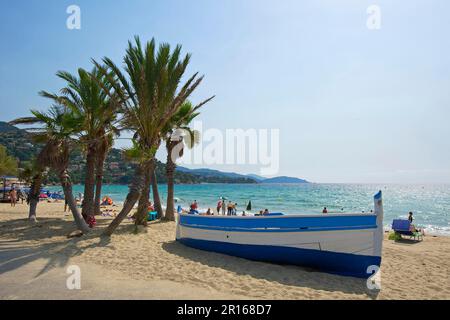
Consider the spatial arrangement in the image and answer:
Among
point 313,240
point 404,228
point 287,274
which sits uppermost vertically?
point 313,240

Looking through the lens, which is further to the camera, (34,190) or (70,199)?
(34,190)

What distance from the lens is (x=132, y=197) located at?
1127cm

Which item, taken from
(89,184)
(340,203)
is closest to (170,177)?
(89,184)

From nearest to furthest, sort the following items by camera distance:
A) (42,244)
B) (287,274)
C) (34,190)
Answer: (287,274)
(42,244)
(34,190)

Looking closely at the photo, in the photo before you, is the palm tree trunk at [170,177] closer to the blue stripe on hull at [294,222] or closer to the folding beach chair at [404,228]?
the blue stripe on hull at [294,222]

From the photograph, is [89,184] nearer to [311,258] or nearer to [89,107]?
[89,107]

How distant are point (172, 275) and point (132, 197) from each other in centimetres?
507


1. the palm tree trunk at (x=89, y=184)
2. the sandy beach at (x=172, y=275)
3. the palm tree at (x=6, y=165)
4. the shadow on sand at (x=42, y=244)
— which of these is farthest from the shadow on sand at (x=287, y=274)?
the palm tree at (x=6, y=165)

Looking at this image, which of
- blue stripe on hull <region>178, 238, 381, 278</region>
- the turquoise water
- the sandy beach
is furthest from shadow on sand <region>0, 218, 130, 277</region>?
the turquoise water

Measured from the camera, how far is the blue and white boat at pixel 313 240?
24.7 feet

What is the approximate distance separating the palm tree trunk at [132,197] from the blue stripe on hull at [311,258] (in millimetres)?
4052

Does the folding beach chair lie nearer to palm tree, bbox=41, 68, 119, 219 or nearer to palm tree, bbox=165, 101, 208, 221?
palm tree, bbox=165, 101, 208, 221
